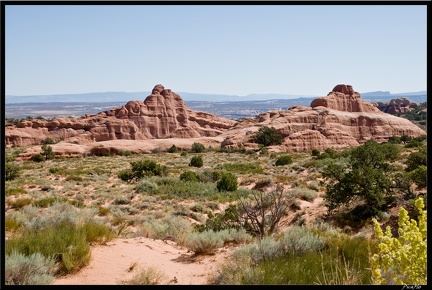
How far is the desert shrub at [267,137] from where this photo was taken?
53291mm

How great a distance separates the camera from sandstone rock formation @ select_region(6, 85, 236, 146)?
69.5 metres

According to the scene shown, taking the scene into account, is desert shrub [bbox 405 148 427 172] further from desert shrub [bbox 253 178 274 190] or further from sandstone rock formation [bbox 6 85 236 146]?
sandstone rock formation [bbox 6 85 236 146]

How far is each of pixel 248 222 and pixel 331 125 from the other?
5432 centimetres

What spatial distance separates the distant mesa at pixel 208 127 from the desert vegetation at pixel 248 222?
97.1 feet

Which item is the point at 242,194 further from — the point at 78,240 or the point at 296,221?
the point at 78,240

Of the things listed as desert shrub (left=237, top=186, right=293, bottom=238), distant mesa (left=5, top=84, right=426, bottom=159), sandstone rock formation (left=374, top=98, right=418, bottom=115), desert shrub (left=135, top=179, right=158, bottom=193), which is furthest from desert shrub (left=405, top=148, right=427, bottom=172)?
sandstone rock formation (left=374, top=98, right=418, bottom=115)

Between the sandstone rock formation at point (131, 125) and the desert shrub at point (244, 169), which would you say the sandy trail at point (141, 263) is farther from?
the sandstone rock formation at point (131, 125)

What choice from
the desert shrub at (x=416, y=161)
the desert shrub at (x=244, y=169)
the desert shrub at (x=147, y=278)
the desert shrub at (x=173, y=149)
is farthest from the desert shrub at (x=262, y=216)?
the desert shrub at (x=173, y=149)

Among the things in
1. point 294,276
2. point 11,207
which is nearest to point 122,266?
point 294,276

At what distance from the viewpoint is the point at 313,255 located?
484 cm

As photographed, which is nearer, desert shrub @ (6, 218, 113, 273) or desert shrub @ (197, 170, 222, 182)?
desert shrub @ (6, 218, 113, 273)

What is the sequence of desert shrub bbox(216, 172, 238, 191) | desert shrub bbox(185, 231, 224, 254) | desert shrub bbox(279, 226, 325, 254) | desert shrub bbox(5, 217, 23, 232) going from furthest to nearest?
1. desert shrub bbox(216, 172, 238, 191)
2. desert shrub bbox(5, 217, 23, 232)
3. desert shrub bbox(185, 231, 224, 254)
4. desert shrub bbox(279, 226, 325, 254)

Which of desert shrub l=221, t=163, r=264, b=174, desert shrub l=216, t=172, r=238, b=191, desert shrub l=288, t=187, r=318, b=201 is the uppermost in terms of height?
desert shrub l=288, t=187, r=318, b=201

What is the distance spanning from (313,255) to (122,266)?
8.69 ft
